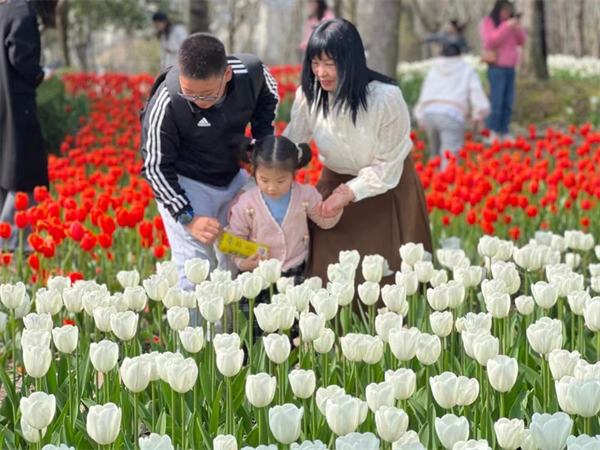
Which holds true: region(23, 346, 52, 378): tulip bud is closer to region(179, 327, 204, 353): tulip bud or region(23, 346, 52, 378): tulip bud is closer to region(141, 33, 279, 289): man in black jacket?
region(179, 327, 204, 353): tulip bud

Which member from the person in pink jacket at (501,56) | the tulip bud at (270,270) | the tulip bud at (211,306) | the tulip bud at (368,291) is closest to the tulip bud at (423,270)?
the tulip bud at (368,291)

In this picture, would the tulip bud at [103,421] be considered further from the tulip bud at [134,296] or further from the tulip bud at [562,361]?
the tulip bud at [562,361]

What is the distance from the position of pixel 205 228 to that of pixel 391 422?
189 centimetres

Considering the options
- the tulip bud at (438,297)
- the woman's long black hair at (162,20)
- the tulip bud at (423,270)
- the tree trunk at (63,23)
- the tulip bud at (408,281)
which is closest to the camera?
the tulip bud at (438,297)

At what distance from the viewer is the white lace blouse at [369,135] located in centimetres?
418

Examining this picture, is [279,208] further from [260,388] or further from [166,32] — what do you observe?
[166,32]

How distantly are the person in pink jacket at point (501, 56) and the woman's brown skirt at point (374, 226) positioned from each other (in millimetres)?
6673

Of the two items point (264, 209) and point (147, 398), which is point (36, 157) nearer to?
point (264, 209)

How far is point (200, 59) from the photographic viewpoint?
3.60 metres

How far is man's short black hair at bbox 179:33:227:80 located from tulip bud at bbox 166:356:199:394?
1.47 metres

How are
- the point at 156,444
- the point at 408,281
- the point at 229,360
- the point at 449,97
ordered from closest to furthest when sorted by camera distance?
the point at 156,444 < the point at 229,360 < the point at 408,281 < the point at 449,97

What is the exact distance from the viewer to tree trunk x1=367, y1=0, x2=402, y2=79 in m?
9.89

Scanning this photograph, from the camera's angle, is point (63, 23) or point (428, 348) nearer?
point (428, 348)

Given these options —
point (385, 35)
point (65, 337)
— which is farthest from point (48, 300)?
point (385, 35)
